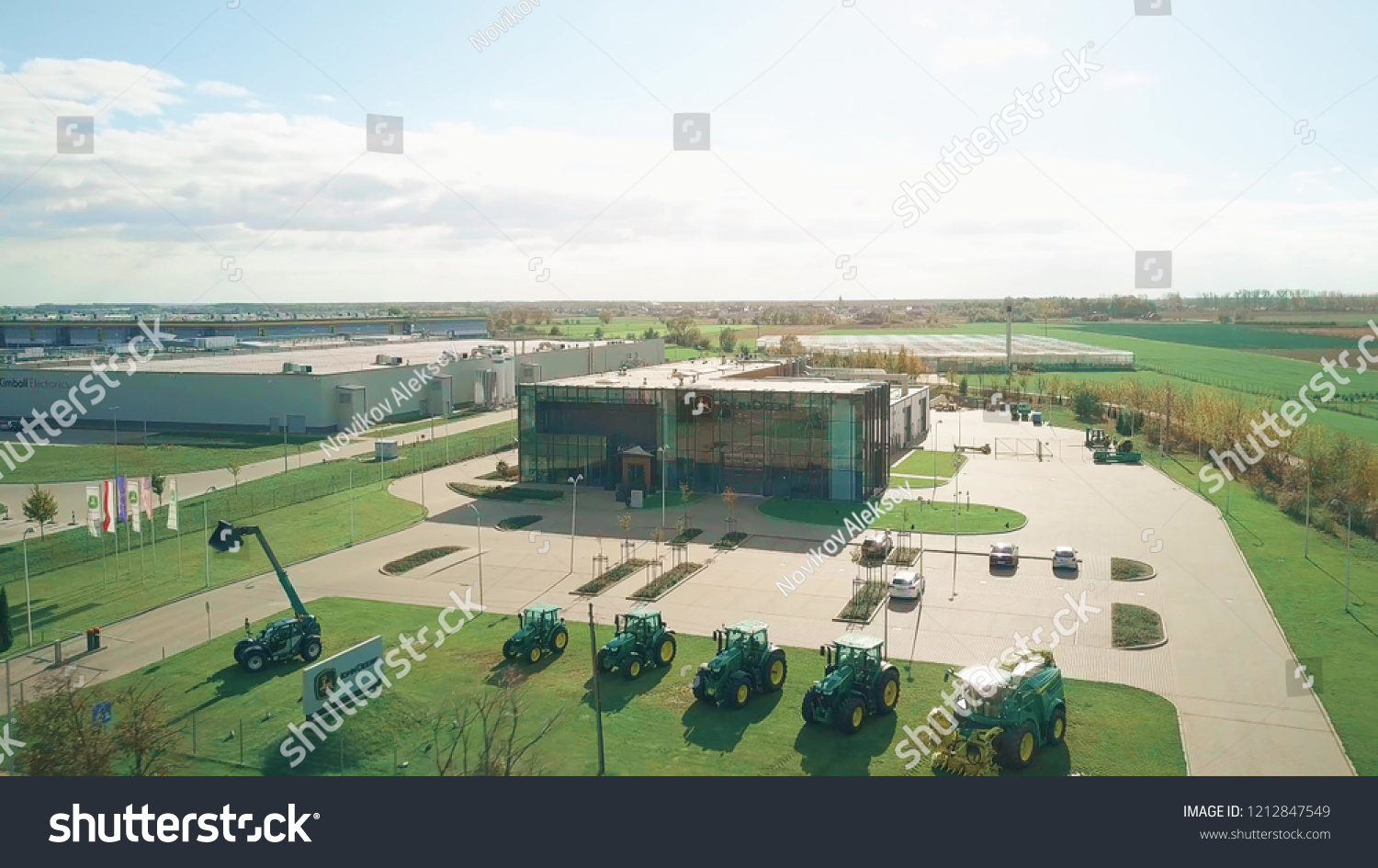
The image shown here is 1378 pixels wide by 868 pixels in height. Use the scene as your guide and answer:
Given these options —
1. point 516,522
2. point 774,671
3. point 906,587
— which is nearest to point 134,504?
point 516,522

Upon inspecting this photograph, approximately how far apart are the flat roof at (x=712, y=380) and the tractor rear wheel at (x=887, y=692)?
21.7 meters

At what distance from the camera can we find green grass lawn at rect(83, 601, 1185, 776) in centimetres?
1631

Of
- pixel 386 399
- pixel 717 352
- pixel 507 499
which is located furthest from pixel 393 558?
pixel 717 352

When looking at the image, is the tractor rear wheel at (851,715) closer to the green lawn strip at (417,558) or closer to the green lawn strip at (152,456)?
the green lawn strip at (417,558)

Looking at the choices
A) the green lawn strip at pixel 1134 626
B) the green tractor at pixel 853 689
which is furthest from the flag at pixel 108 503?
the green lawn strip at pixel 1134 626

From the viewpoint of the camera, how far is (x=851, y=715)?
1744 centimetres

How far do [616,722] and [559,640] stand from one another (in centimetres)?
442

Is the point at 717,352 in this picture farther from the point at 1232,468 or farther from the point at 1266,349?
the point at 1232,468

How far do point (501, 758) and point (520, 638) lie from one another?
555cm

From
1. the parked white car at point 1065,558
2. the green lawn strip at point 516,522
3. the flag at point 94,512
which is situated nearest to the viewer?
the flag at point 94,512

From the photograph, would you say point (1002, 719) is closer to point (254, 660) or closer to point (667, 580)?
point (667, 580)

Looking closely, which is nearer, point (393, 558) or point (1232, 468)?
point (393, 558)

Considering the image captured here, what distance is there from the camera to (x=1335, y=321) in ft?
310

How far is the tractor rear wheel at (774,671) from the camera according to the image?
1950 cm
